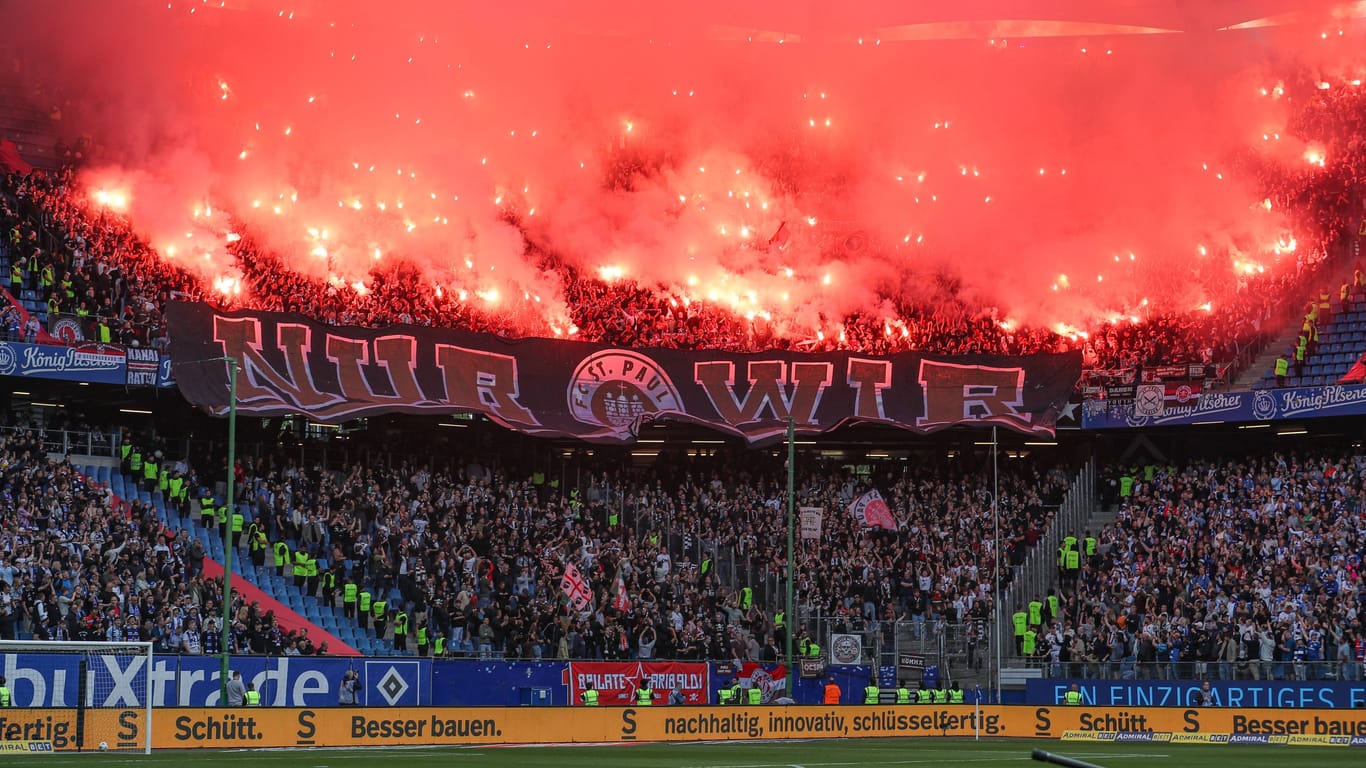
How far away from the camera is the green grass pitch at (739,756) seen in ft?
92.4

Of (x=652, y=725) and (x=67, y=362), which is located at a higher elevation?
(x=67, y=362)

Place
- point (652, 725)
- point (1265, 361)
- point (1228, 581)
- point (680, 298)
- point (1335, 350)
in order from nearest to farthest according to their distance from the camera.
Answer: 1. point (652, 725)
2. point (1228, 581)
3. point (1335, 350)
4. point (1265, 361)
5. point (680, 298)

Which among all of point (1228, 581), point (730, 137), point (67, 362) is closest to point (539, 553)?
point (67, 362)

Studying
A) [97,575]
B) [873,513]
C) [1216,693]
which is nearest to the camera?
[97,575]

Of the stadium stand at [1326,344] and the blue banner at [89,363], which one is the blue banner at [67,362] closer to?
the blue banner at [89,363]

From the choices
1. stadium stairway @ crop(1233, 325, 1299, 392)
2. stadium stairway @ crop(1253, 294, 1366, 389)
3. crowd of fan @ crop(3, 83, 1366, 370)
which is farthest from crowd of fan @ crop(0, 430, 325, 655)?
stadium stairway @ crop(1253, 294, 1366, 389)

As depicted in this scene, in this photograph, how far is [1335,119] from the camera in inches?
2603

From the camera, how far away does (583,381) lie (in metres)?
53.6

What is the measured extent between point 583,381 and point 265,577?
475 inches

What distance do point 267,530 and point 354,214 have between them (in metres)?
18.9

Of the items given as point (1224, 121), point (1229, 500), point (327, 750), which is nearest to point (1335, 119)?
point (1224, 121)

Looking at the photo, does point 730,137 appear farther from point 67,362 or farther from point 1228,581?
point 67,362

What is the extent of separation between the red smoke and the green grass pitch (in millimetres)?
28564

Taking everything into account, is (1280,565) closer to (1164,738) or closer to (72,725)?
(1164,738)
